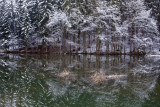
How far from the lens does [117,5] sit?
133 feet

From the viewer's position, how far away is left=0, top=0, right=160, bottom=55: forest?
130 feet

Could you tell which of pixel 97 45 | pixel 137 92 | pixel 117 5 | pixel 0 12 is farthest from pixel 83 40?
pixel 137 92

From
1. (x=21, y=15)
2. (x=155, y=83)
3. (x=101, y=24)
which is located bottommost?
(x=155, y=83)

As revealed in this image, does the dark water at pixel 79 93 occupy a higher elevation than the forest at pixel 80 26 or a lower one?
lower

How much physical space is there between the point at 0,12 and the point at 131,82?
43575 mm

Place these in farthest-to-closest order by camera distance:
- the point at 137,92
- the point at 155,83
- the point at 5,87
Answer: the point at 155,83
the point at 5,87
the point at 137,92

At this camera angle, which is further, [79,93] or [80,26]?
[80,26]

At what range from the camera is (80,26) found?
136 ft

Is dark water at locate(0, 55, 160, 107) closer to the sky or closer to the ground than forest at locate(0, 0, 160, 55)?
closer to the ground

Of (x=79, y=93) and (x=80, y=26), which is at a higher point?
(x=80, y=26)

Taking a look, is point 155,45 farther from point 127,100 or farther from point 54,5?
point 127,100

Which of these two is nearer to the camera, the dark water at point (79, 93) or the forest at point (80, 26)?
the dark water at point (79, 93)

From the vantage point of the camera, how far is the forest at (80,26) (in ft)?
130

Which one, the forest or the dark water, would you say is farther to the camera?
the forest
